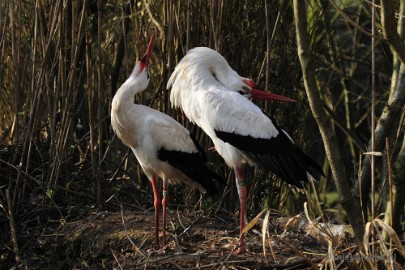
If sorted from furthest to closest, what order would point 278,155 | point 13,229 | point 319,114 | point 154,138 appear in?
point 13,229 → point 154,138 → point 278,155 → point 319,114

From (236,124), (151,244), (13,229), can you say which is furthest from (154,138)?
(13,229)

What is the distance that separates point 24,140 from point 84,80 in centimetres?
98

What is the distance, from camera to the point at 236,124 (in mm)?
5590

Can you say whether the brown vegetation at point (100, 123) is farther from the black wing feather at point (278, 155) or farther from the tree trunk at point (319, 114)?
the tree trunk at point (319, 114)

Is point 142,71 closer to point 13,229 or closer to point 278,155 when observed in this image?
point 278,155

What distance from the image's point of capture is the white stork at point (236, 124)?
5531mm

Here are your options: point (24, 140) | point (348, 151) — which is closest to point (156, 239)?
point (24, 140)

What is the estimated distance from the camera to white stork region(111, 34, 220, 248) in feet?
18.9

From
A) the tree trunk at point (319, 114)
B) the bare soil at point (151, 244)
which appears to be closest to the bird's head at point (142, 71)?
the bare soil at point (151, 244)

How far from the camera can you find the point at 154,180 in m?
6.01

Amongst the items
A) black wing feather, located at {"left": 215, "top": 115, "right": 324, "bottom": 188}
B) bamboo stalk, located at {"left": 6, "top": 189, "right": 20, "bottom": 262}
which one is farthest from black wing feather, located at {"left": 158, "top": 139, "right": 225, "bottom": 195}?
bamboo stalk, located at {"left": 6, "top": 189, "right": 20, "bottom": 262}

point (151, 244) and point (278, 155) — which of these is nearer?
point (278, 155)

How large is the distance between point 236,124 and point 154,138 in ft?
1.82

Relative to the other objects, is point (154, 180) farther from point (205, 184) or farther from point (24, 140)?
point (24, 140)
